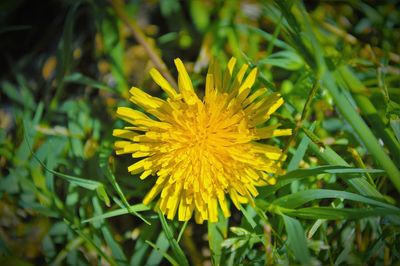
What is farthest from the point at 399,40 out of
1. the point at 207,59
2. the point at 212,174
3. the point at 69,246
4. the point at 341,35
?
the point at 69,246

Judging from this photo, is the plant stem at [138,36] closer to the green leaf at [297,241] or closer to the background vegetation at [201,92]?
the background vegetation at [201,92]

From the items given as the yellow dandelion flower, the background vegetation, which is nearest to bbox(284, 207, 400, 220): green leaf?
the background vegetation

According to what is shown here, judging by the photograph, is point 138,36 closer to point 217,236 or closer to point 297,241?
point 217,236

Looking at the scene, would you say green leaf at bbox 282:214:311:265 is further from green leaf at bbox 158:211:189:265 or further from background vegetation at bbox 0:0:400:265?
green leaf at bbox 158:211:189:265

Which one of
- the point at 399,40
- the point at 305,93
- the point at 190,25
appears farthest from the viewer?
the point at 190,25

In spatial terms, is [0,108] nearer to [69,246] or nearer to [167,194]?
[69,246]

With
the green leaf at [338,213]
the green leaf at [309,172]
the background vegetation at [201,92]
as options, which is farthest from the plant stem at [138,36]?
the green leaf at [338,213]
